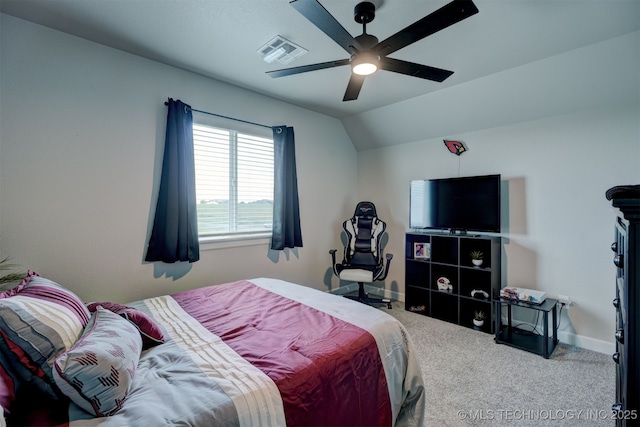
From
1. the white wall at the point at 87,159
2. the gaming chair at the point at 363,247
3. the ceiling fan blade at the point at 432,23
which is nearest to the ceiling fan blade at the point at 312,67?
the ceiling fan blade at the point at 432,23

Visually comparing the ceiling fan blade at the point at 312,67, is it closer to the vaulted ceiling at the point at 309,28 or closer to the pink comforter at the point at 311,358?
the vaulted ceiling at the point at 309,28

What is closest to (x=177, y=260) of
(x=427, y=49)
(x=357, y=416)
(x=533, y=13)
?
(x=357, y=416)

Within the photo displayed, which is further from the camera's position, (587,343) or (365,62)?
(587,343)

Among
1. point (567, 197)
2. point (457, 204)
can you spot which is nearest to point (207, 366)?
point (457, 204)

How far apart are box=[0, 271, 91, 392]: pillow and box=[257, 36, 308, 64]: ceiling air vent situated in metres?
2.17

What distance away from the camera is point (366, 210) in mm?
4102

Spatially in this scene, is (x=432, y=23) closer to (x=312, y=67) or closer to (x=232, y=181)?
(x=312, y=67)

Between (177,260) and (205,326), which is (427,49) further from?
(177,260)

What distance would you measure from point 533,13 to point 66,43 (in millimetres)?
3389

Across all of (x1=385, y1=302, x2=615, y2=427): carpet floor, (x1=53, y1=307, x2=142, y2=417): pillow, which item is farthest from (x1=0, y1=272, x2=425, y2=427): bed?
(x1=385, y1=302, x2=615, y2=427): carpet floor

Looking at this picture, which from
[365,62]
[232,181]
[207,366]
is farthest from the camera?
[232,181]

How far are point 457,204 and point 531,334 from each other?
4.98ft

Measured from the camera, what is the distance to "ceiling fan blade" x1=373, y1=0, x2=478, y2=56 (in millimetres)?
1368

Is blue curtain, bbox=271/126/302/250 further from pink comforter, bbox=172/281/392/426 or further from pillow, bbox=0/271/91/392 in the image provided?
pillow, bbox=0/271/91/392
